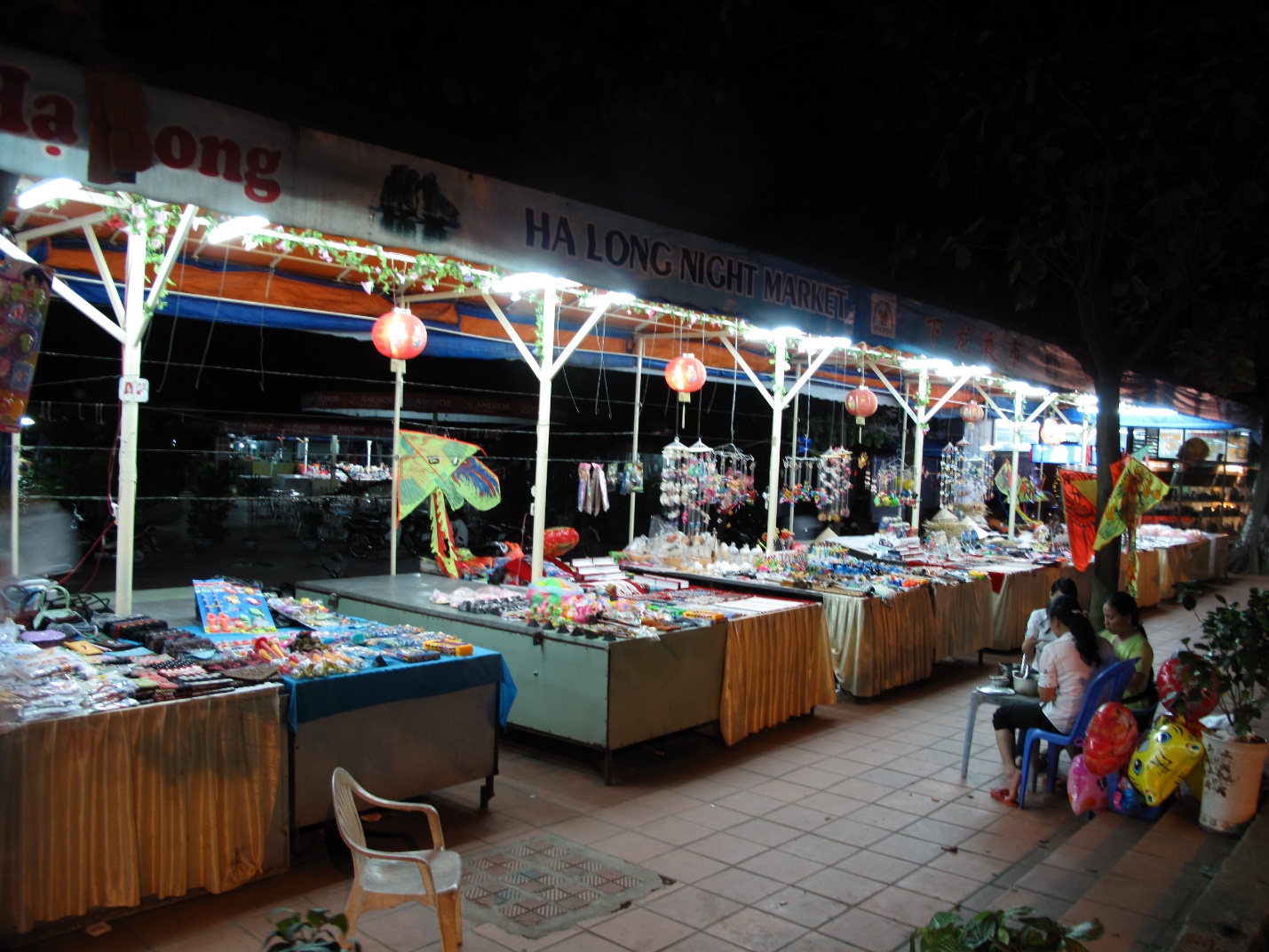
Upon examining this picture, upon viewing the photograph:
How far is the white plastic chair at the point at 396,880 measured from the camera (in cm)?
306

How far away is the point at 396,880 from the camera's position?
315 cm

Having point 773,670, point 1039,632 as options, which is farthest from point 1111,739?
point 773,670

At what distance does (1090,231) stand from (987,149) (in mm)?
634

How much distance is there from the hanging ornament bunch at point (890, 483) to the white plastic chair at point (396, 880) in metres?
9.34

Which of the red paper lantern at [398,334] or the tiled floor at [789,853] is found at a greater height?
the red paper lantern at [398,334]

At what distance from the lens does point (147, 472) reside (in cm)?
1334

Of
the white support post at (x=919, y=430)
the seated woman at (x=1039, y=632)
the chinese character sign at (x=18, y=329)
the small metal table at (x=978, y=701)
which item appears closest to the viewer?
the chinese character sign at (x=18, y=329)

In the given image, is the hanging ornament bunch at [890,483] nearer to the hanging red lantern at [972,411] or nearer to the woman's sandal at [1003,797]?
the hanging red lantern at [972,411]

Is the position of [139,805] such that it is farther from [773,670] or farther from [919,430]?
[919,430]

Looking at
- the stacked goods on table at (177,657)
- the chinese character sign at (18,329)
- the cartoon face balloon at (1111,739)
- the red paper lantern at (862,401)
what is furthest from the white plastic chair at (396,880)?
the red paper lantern at (862,401)

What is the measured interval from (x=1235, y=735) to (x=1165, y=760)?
1.16 ft

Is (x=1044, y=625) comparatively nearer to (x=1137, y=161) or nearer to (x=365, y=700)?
(x=1137, y=161)

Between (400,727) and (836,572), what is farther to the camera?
(836,572)

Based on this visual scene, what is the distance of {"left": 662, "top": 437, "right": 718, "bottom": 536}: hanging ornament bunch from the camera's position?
336 inches
